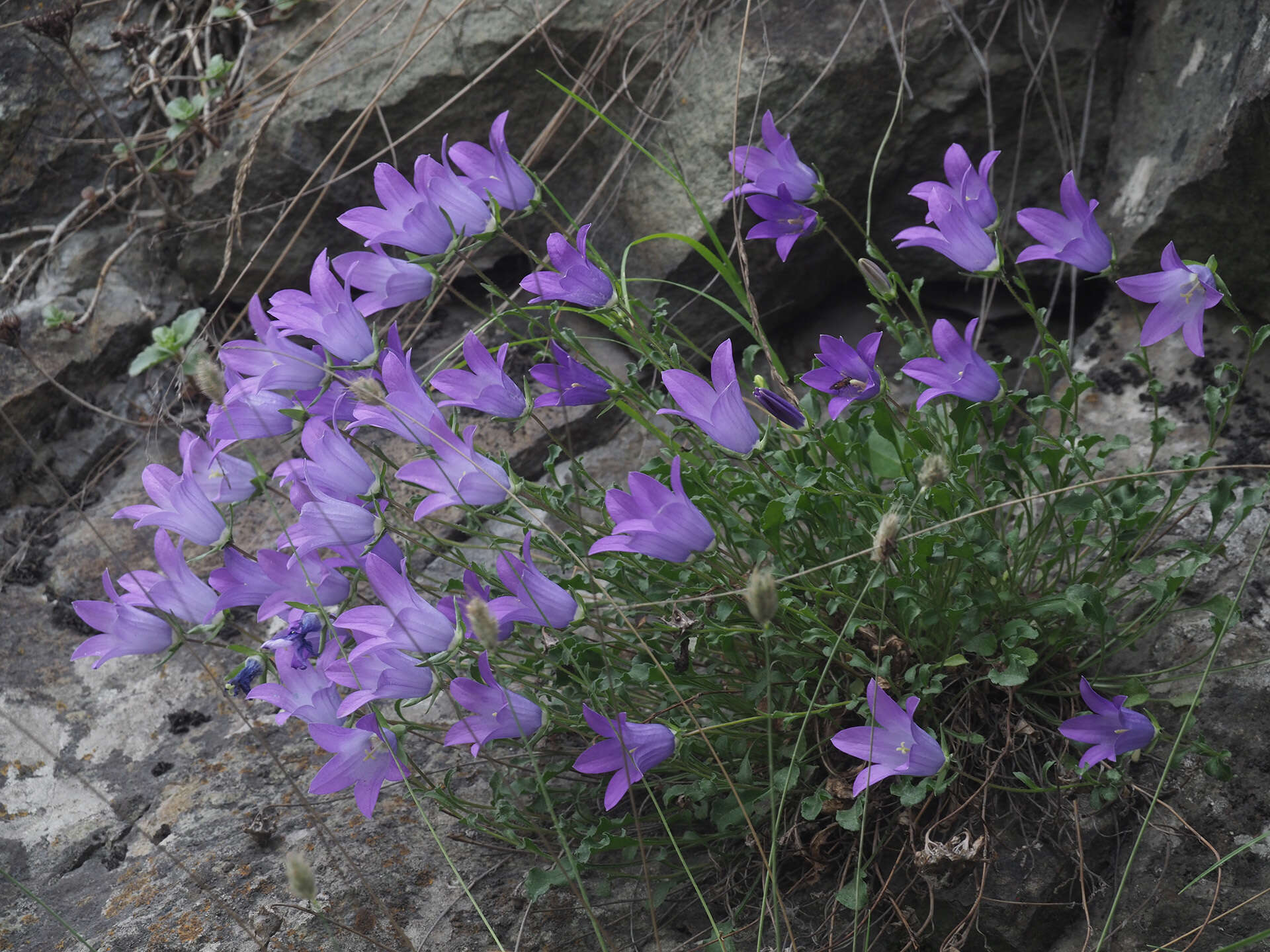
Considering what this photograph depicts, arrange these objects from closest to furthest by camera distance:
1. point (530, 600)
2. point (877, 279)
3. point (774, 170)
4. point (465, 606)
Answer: point (465, 606), point (530, 600), point (877, 279), point (774, 170)

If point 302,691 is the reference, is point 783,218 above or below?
above

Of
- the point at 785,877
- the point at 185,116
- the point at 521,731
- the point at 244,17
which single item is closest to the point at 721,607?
the point at 521,731

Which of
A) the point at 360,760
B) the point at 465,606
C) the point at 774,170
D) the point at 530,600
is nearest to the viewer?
the point at 465,606

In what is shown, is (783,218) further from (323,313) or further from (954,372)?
(323,313)

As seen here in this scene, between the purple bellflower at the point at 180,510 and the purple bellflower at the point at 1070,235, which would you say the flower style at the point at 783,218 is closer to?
the purple bellflower at the point at 1070,235

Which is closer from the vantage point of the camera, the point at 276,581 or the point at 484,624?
the point at 484,624

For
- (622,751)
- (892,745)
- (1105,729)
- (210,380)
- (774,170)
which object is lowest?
(1105,729)

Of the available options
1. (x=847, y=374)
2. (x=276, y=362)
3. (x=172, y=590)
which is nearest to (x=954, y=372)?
(x=847, y=374)
